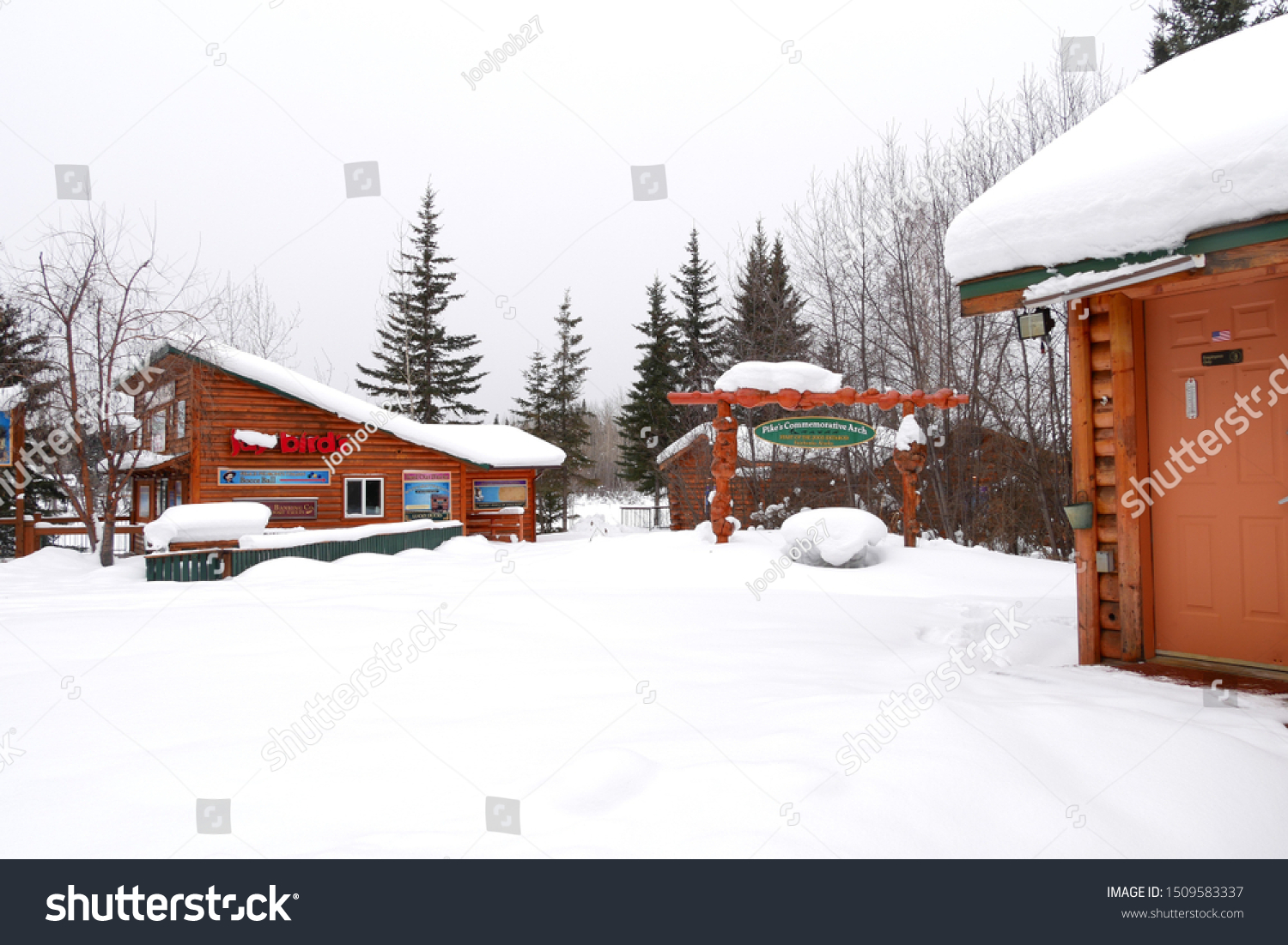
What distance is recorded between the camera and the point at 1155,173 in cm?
405

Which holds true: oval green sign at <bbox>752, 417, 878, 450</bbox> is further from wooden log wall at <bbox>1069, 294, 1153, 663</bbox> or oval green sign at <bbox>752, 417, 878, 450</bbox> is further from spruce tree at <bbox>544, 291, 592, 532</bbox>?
spruce tree at <bbox>544, 291, 592, 532</bbox>

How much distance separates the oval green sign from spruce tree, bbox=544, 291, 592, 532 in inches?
786

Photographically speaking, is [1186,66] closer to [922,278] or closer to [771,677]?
[771,677]

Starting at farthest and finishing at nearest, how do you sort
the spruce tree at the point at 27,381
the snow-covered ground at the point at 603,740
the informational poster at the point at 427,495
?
the informational poster at the point at 427,495 < the spruce tree at the point at 27,381 < the snow-covered ground at the point at 603,740

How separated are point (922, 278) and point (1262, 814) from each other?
1549cm

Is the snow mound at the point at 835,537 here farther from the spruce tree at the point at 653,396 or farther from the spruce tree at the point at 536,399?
the spruce tree at the point at 536,399

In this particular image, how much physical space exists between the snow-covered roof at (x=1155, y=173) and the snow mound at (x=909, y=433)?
5.91m

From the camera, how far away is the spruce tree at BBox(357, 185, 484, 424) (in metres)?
30.9

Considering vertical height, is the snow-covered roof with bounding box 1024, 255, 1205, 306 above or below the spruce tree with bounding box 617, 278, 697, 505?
below

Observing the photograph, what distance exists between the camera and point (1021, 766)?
2.86m

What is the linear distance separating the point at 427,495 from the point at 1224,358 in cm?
1774

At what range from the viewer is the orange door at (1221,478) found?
439cm

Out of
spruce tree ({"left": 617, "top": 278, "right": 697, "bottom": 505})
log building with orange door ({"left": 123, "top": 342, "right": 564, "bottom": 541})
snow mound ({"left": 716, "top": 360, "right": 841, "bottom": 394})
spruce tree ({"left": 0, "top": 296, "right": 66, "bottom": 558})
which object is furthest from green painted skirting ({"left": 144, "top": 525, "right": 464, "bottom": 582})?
spruce tree ({"left": 617, "top": 278, "right": 697, "bottom": 505})

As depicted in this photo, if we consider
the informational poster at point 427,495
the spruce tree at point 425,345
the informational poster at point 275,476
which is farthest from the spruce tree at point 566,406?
the informational poster at point 275,476
